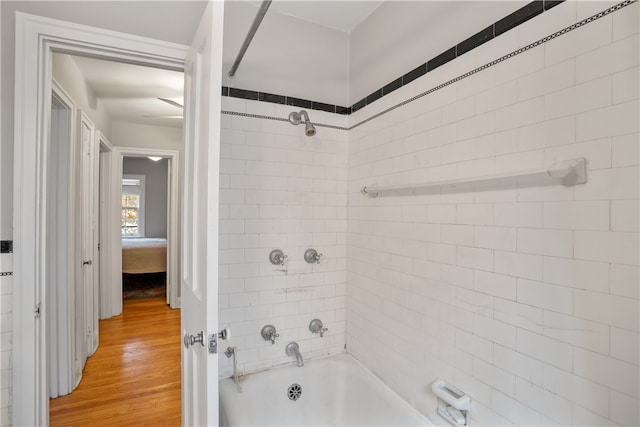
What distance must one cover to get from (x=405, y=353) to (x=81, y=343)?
252 cm

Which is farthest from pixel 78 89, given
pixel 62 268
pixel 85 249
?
pixel 62 268

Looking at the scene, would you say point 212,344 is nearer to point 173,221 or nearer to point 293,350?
point 293,350

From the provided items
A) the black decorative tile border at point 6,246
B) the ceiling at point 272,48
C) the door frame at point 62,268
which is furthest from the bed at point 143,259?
the black decorative tile border at point 6,246

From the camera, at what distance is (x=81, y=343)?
2.58 m

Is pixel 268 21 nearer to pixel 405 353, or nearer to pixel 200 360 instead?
pixel 200 360

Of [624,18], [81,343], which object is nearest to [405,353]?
[624,18]

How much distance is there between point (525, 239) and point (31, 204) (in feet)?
6.45

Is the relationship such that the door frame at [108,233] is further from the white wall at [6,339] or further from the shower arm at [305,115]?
the shower arm at [305,115]

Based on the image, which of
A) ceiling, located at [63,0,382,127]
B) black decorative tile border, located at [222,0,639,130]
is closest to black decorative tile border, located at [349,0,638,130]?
black decorative tile border, located at [222,0,639,130]

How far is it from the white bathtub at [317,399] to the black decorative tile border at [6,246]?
1.15 m

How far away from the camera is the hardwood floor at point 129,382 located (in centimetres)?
207

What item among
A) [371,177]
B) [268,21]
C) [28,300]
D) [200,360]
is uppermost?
[268,21]

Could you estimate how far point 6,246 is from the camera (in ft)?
4.50

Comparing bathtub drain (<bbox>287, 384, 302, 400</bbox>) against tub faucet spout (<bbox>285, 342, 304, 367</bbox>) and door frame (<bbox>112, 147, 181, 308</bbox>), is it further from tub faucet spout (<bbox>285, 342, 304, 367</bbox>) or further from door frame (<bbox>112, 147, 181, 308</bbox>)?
door frame (<bbox>112, 147, 181, 308</bbox>)
